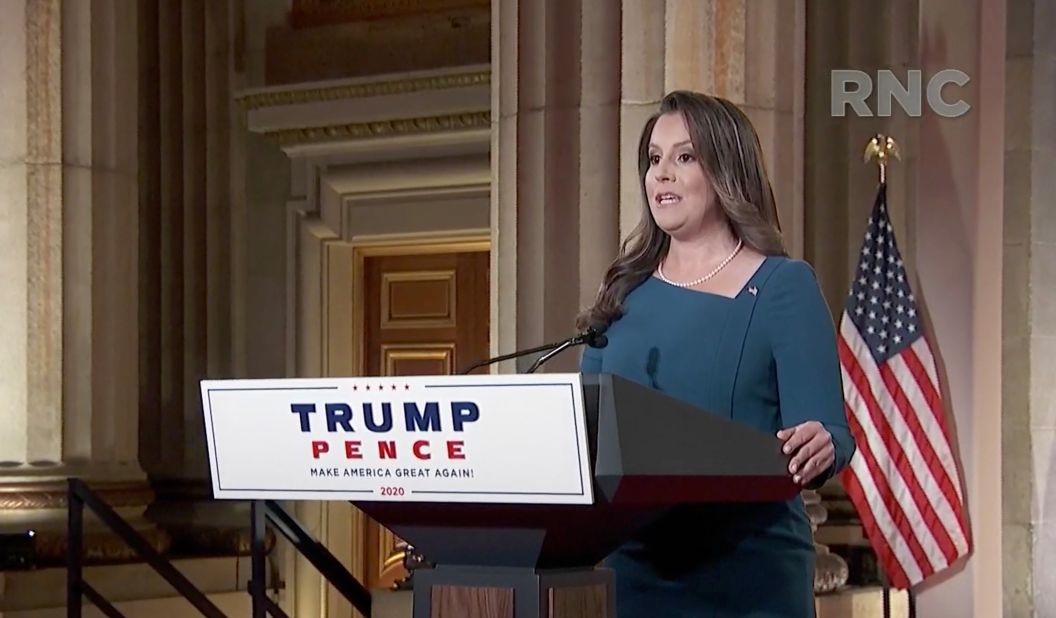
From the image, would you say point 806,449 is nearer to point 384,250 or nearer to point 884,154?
point 884,154

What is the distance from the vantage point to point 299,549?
7.10m

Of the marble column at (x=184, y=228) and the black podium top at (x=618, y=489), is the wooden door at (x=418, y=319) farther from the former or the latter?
the black podium top at (x=618, y=489)

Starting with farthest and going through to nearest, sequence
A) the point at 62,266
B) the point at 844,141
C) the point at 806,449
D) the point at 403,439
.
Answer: the point at 844,141 → the point at 62,266 → the point at 806,449 → the point at 403,439

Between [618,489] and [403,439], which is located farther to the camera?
[403,439]

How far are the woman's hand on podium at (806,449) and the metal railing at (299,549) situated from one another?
4.47 metres

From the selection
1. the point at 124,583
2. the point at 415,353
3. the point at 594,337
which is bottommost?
the point at 124,583

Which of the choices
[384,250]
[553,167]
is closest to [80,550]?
[553,167]

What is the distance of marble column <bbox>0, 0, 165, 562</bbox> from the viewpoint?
791cm

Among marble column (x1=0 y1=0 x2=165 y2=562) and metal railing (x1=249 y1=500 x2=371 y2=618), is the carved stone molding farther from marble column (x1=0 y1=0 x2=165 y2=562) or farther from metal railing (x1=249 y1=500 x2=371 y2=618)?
metal railing (x1=249 y1=500 x2=371 y2=618)

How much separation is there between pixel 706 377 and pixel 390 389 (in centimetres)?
60

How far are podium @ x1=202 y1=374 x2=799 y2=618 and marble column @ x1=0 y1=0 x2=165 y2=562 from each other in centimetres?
575

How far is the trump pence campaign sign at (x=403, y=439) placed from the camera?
7.11 feet

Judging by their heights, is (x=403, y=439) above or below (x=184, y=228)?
below

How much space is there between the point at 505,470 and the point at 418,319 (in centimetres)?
836
